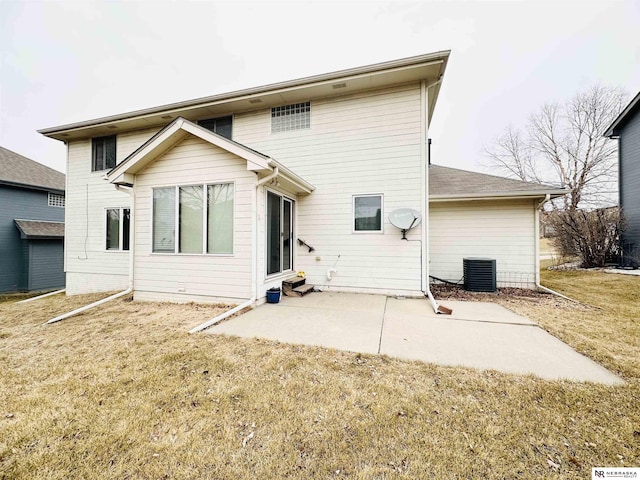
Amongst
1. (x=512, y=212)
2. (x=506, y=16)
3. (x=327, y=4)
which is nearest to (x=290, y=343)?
(x=512, y=212)

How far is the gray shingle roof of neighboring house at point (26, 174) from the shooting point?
475 inches

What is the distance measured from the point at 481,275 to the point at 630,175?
1127cm

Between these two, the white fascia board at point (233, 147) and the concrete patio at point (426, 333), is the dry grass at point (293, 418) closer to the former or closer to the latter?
the concrete patio at point (426, 333)

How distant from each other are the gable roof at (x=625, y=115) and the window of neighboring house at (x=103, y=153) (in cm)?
2122

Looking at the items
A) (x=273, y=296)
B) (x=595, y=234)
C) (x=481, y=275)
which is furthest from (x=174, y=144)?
(x=595, y=234)

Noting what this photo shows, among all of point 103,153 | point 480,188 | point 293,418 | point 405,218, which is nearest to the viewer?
point 293,418

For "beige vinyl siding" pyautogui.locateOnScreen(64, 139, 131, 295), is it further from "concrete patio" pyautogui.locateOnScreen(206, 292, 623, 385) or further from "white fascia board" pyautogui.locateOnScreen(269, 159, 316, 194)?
"concrete patio" pyautogui.locateOnScreen(206, 292, 623, 385)

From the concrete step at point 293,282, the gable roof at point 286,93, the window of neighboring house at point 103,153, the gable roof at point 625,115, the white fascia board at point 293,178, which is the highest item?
the gable roof at point 625,115

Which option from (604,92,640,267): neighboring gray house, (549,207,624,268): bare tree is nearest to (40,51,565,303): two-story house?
(549,207,624,268): bare tree

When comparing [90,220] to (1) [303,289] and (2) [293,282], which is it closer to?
(2) [293,282]

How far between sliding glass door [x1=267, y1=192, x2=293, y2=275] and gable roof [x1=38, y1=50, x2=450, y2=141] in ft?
9.77

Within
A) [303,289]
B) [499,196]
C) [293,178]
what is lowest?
[303,289]

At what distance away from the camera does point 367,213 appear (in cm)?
668

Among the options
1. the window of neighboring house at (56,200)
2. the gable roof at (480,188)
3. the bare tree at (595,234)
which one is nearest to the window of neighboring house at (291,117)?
the gable roof at (480,188)
